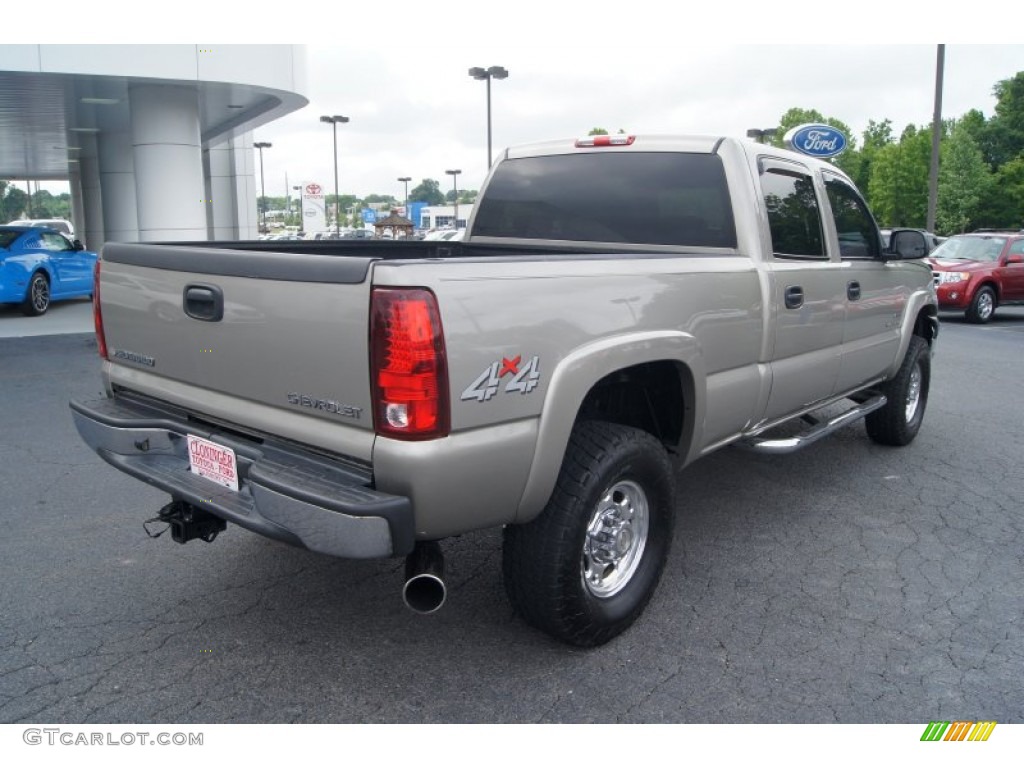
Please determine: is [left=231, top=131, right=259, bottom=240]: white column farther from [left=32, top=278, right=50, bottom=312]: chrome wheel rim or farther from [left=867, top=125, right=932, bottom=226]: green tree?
[left=867, top=125, right=932, bottom=226]: green tree

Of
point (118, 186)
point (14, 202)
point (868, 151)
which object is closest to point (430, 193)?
point (14, 202)

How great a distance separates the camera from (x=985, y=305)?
14781mm

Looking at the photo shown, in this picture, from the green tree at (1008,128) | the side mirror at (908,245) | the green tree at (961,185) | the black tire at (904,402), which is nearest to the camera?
the side mirror at (908,245)

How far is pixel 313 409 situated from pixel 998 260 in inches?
615

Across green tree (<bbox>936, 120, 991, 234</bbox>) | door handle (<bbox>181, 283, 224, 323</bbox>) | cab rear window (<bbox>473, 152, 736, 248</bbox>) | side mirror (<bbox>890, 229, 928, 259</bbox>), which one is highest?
green tree (<bbox>936, 120, 991, 234</bbox>)

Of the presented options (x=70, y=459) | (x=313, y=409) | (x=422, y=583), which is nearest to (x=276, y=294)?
(x=313, y=409)

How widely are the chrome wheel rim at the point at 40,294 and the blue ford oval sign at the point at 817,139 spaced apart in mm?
14260

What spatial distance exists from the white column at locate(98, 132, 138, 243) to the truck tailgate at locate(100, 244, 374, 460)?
19274 millimetres

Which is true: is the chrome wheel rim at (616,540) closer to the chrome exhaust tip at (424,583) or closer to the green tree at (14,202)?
the chrome exhaust tip at (424,583)

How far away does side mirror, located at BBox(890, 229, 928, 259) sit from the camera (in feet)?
16.8

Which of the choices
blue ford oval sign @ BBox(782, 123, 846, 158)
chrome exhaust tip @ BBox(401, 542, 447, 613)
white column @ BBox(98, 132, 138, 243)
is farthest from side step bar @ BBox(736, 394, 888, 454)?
white column @ BBox(98, 132, 138, 243)

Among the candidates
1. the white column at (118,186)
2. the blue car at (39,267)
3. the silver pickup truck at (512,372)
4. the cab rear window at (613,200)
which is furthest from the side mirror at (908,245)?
the white column at (118,186)

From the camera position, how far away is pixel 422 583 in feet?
9.03

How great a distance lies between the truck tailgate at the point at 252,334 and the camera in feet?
8.37
